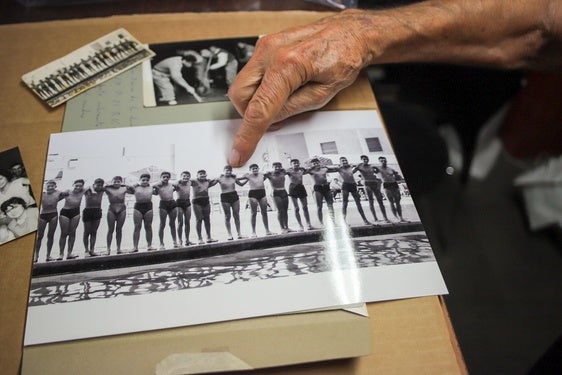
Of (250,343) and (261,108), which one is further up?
(261,108)

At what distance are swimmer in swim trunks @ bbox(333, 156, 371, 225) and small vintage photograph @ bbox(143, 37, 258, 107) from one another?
0.17m

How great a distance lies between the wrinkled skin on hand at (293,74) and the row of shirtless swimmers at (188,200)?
47 mm

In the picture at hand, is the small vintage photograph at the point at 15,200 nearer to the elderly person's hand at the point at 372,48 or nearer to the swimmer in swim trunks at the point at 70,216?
the swimmer in swim trunks at the point at 70,216

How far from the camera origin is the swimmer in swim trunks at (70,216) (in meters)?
0.49

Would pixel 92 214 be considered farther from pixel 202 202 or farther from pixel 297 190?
pixel 297 190

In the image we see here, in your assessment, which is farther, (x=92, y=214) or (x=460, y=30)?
(x=460, y=30)

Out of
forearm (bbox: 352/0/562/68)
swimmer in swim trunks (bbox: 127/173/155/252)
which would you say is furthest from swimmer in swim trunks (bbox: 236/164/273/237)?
forearm (bbox: 352/0/562/68)

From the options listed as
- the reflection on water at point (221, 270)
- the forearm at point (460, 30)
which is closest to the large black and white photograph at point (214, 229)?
the reflection on water at point (221, 270)

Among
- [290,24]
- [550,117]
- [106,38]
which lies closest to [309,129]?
[290,24]

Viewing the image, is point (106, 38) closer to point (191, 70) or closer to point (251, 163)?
point (191, 70)

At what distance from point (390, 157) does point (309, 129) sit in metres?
0.10

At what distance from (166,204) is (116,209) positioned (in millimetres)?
53

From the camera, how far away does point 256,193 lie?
0.54 m

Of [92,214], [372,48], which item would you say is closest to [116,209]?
[92,214]
